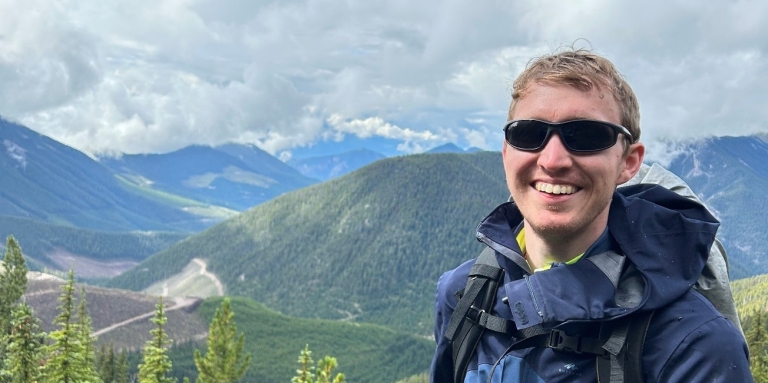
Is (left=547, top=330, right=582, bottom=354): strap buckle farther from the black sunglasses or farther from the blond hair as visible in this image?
the blond hair

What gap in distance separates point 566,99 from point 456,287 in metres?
1.98

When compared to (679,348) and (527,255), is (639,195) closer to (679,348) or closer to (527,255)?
(527,255)

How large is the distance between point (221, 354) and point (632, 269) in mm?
37951

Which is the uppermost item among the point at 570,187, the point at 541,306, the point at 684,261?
the point at 570,187

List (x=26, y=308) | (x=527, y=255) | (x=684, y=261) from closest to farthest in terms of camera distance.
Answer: (x=684, y=261) < (x=527, y=255) < (x=26, y=308)

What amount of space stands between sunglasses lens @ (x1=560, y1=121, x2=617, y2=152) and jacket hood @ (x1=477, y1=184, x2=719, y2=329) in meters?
0.52

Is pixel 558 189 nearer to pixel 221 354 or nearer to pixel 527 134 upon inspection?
pixel 527 134

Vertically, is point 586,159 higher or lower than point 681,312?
higher

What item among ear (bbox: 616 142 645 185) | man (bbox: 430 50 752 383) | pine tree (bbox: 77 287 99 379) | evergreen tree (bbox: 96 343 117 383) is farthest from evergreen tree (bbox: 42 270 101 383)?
evergreen tree (bbox: 96 343 117 383)

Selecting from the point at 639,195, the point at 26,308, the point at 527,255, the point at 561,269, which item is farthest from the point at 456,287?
the point at 26,308

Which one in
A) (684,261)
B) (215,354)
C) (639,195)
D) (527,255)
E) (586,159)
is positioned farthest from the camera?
(215,354)

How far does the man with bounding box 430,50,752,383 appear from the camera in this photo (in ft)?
13.6

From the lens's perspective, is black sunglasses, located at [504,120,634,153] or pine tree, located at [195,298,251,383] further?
pine tree, located at [195,298,251,383]

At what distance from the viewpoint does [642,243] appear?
4.48 metres
